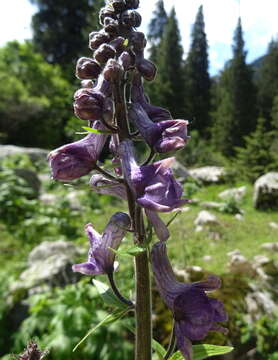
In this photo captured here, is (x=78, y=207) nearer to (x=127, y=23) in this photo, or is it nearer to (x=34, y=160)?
(x=34, y=160)

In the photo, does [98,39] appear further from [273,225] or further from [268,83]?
[268,83]

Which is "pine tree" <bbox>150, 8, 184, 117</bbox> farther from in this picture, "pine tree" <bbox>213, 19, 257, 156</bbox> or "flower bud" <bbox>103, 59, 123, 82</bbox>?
"flower bud" <bbox>103, 59, 123, 82</bbox>

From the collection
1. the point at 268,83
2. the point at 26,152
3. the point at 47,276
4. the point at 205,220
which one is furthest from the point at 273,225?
the point at 268,83

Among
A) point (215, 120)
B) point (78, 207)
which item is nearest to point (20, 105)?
point (78, 207)

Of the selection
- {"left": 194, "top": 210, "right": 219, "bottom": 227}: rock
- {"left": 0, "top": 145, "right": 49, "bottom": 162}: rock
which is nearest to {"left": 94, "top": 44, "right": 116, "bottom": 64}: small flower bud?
{"left": 194, "top": 210, "right": 219, "bottom": 227}: rock

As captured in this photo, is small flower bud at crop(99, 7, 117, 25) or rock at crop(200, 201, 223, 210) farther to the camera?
rock at crop(200, 201, 223, 210)

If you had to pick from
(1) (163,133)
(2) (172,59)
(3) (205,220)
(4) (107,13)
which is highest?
(2) (172,59)
